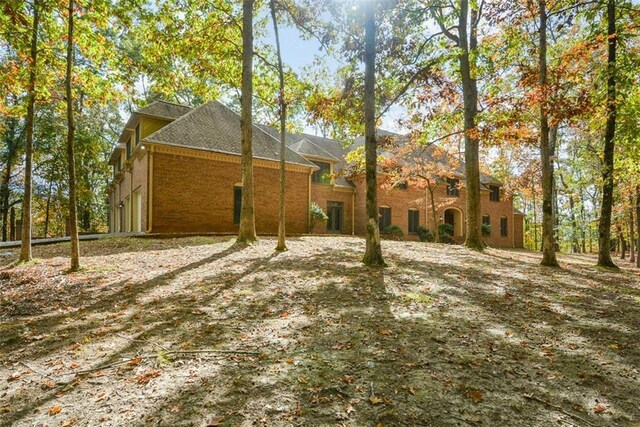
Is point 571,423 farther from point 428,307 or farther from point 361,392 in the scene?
point 428,307

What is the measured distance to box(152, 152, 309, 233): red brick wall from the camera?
15195 mm

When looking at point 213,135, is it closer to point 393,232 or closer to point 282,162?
point 282,162

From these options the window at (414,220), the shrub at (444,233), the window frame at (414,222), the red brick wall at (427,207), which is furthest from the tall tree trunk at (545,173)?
the window at (414,220)

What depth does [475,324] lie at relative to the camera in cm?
436

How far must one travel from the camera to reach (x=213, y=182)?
16.4 m

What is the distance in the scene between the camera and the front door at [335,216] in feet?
76.4

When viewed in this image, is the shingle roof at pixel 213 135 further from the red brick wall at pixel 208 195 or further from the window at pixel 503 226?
the window at pixel 503 226

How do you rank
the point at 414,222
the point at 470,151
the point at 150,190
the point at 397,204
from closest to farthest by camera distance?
the point at 470,151, the point at 150,190, the point at 397,204, the point at 414,222

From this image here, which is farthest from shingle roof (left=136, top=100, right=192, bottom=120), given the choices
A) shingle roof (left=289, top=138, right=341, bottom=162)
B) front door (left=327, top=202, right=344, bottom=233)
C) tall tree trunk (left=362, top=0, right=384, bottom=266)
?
tall tree trunk (left=362, top=0, right=384, bottom=266)

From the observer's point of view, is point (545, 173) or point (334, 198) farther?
point (334, 198)

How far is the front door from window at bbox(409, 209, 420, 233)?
566 centimetres

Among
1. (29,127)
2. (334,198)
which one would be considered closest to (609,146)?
(334,198)

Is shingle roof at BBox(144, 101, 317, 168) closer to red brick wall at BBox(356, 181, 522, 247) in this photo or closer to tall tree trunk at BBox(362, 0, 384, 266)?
red brick wall at BBox(356, 181, 522, 247)

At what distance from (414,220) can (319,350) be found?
23462 mm
